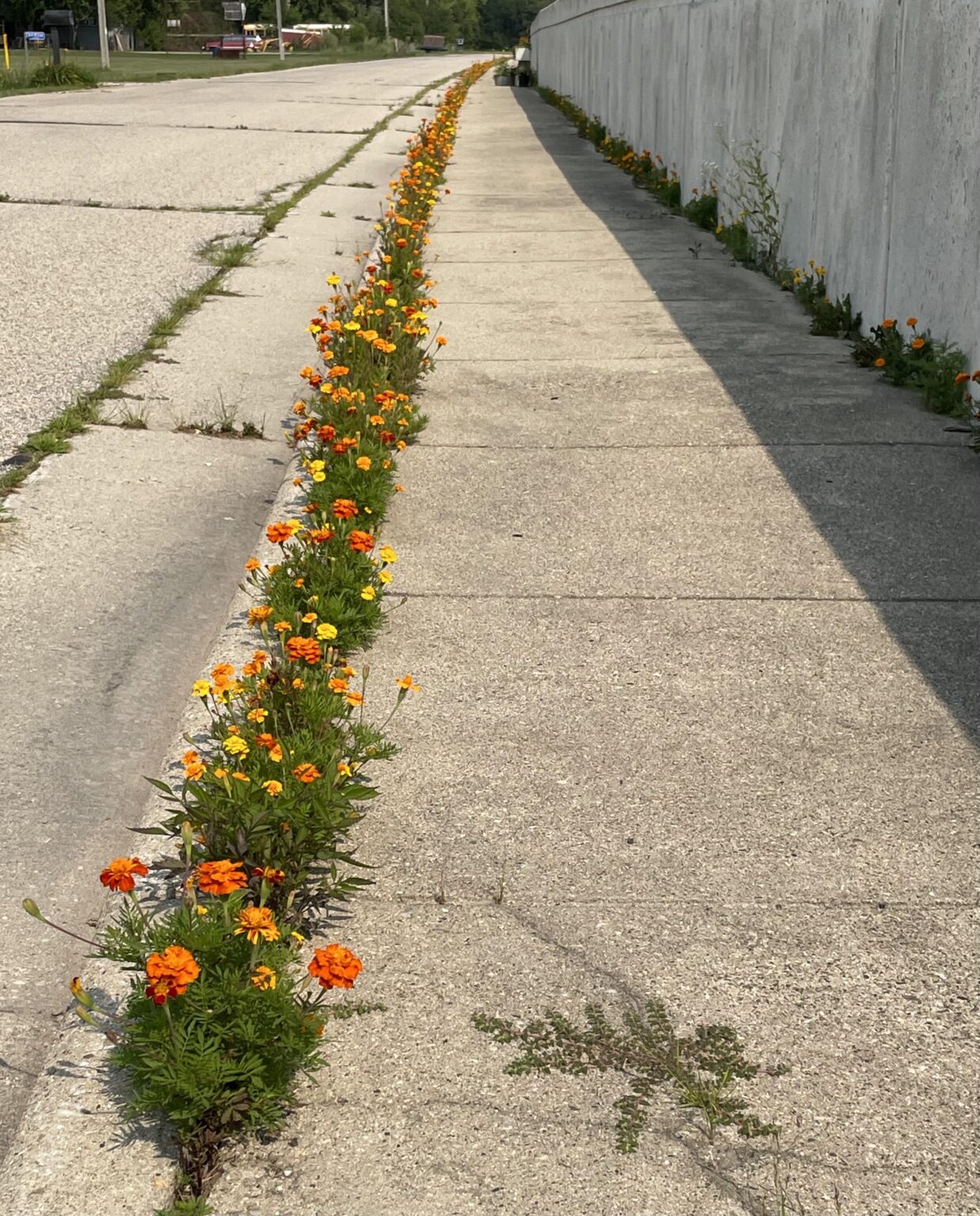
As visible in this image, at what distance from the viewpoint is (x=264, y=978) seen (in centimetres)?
239

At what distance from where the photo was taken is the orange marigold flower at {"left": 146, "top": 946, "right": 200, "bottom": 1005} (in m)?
2.21

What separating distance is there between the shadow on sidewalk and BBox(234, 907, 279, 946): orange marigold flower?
78.9 inches

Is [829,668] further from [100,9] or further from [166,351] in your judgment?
[100,9]

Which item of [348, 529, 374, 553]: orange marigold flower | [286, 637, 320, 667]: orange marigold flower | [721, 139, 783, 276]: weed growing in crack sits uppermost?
[721, 139, 783, 276]: weed growing in crack

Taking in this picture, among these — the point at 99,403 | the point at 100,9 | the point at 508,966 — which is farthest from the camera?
the point at 100,9

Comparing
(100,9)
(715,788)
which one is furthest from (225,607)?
(100,9)

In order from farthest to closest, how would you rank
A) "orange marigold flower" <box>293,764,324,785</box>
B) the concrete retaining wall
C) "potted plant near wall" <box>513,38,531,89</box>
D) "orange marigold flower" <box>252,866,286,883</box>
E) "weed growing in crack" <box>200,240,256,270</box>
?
"potted plant near wall" <box>513,38,531,89</box>
"weed growing in crack" <box>200,240,256,270</box>
the concrete retaining wall
"orange marigold flower" <box>293,764,324,785</box>
"orange marigold flower" <box>252,866,286,883</box>

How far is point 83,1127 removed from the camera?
237cm

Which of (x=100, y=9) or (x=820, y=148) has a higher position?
(x=100, y=9)

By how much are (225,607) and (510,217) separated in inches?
335

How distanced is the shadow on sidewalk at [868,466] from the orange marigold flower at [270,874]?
184 cm

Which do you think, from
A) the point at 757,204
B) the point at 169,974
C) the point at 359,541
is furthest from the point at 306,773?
the point at 757,204

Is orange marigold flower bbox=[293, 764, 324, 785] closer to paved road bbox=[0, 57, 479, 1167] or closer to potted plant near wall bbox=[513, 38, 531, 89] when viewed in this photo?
paved road bbox=[0, 57, 479, 1167]

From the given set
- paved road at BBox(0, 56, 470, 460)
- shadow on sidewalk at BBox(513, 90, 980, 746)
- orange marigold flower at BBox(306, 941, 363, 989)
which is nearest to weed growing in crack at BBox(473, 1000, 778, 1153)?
orange marigold flower at BBox(306, 941, 363, 989)
